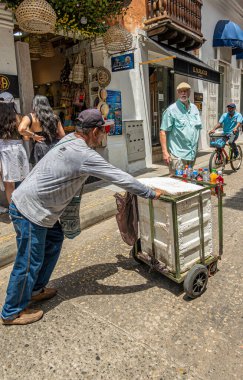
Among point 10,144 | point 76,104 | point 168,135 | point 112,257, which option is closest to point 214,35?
point 76,104

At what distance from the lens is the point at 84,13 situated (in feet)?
18.8

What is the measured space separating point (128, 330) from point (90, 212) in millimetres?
2697

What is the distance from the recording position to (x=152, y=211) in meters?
2.95

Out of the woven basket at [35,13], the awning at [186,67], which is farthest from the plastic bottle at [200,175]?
the awning at [186,67]

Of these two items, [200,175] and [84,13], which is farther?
[84,13]

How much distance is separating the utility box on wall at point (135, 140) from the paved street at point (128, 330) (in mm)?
4952

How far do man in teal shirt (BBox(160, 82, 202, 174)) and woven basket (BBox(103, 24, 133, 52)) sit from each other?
2.71 metres

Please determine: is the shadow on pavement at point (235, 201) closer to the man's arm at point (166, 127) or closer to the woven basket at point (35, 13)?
the man's arm at point (166, 127)

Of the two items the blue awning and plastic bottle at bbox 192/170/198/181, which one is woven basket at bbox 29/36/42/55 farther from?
the blue awning

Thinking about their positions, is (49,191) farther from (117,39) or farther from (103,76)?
(103,76)

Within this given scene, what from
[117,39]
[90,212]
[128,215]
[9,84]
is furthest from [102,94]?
[128,215]

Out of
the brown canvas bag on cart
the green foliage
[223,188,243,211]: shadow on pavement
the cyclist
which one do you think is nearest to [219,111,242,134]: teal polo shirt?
the cyclist

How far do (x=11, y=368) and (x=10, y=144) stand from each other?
3290 mm

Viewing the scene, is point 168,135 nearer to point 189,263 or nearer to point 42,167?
point 189,263
